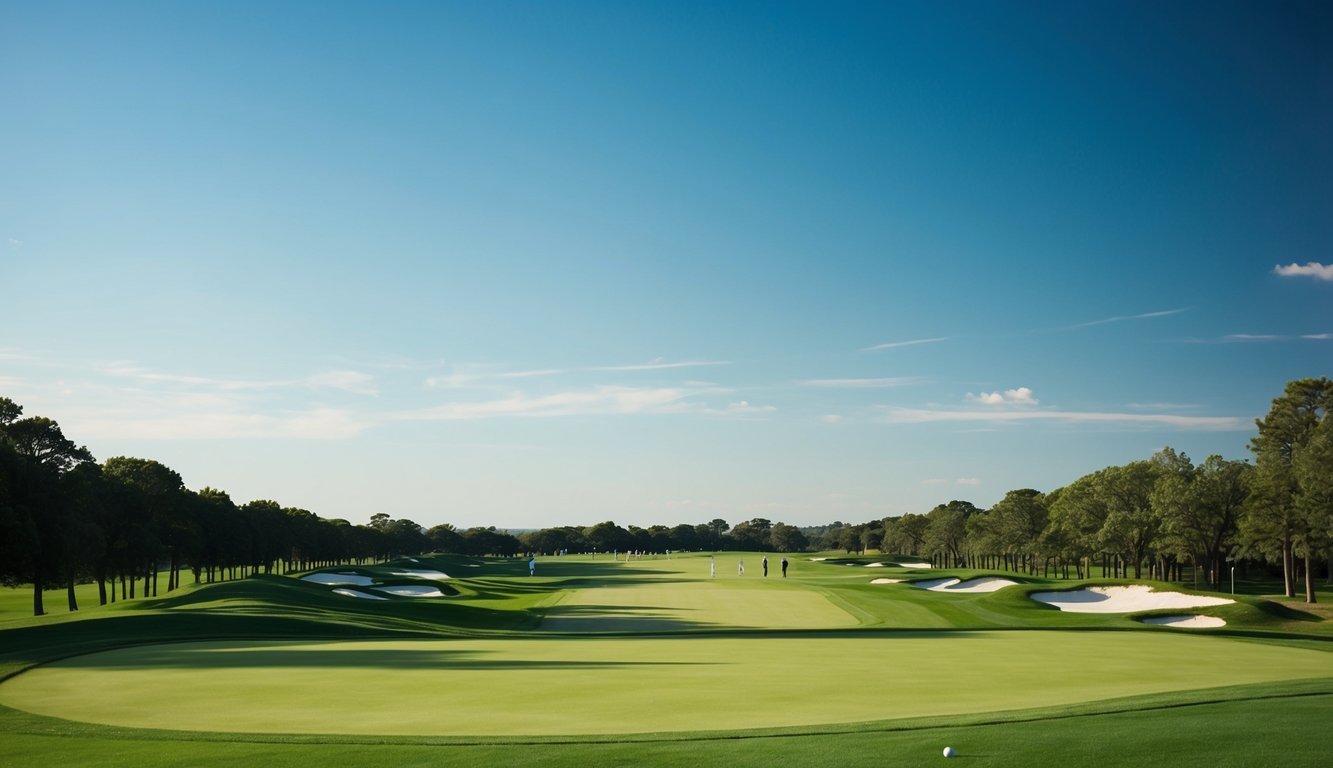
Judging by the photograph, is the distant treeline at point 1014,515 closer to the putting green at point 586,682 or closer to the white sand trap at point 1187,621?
the white sand trap at point 1187,621

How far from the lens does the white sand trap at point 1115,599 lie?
4622 centimetres

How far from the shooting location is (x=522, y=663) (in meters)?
20.9

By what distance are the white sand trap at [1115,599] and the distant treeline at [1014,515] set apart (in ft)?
34.6

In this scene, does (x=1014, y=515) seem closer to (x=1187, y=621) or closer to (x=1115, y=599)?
(x=1115, y=599)

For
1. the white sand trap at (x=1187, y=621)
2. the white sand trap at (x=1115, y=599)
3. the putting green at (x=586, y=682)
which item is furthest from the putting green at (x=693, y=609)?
the white sand trap at (x=1187, y=621)

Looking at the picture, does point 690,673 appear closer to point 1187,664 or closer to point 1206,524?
point 1187,664

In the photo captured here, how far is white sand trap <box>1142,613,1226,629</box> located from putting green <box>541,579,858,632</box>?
13083 millimetres

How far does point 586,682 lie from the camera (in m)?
17.2

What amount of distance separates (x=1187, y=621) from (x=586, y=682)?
3333cm

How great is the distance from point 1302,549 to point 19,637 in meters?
59.7

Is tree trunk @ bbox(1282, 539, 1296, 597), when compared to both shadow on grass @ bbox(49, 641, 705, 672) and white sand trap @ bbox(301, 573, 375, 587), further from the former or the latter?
white sand trap @ bbox(301, 573, 375, 587)

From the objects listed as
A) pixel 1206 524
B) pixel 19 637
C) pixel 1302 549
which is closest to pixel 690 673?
pixel 19 637

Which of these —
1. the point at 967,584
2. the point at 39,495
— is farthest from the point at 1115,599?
the point at 39,495

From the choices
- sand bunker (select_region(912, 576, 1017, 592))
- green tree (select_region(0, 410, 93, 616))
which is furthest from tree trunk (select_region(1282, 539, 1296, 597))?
green tree (select_region(0, 410, 93, 616))
